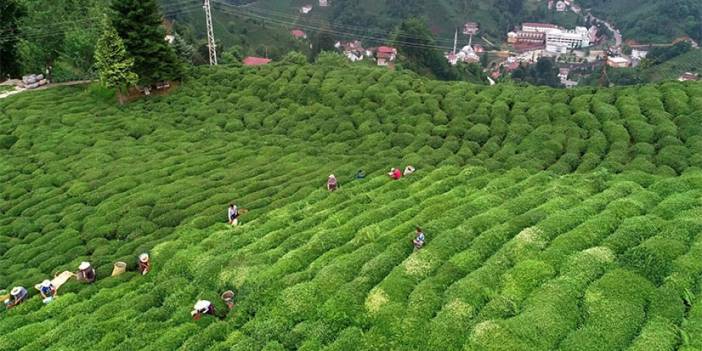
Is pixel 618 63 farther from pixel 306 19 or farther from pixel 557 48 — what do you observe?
pixel 306 19

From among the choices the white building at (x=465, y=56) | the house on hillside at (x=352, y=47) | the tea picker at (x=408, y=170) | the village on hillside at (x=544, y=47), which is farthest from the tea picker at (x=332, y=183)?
the white building at (x=465, y=56)

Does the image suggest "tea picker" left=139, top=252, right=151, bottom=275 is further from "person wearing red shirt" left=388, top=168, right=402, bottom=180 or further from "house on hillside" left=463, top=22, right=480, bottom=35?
"house on hillside" left=463, top=22, right=480, bottom=35

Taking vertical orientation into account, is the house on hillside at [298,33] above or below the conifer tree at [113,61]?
below

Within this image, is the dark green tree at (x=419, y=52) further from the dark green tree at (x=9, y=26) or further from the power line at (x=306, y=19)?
the dark green tree at (x=9, y=26)

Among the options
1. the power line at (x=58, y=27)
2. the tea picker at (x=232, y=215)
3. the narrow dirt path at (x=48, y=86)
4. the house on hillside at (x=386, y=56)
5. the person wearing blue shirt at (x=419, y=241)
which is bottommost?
the house on hillside at (x=386, y=56)

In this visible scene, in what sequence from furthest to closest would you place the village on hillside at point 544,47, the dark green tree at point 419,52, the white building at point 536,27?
the white building at point 536,27 < the village on hillside at point 544,47 < the dark green tree at point 419,52

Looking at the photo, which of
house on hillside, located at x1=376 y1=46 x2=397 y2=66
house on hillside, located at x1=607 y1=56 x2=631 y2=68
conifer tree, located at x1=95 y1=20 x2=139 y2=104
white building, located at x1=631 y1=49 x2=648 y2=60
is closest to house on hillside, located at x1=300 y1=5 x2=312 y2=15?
house on hillside, located at x1=376 y1=46 x2=397 y2=66

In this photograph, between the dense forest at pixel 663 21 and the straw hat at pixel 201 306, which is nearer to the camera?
the straw hat at pixel 201 306
